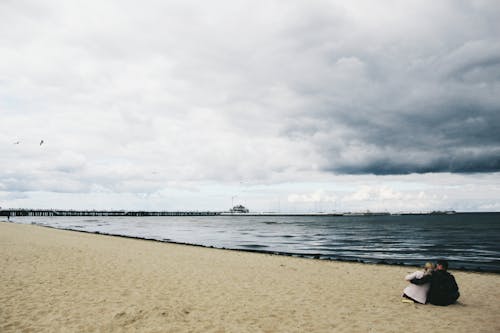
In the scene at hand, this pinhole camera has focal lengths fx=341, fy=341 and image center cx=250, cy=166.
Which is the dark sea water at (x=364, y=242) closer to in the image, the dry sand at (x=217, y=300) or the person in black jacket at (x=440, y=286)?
the dry sand at (x=217, y=300)

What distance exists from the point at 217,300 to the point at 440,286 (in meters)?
7.50

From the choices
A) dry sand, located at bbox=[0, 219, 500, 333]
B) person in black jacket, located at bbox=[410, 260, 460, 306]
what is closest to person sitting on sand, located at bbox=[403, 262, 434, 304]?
person in black jacket, located at bbox=[410, 260, 460, 306]

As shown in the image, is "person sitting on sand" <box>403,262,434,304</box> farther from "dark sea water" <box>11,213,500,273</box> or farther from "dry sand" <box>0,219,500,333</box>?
"dark sea water" <box>11,213,500,273</box>

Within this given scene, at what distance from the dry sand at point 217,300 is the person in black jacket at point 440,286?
37 centimetres

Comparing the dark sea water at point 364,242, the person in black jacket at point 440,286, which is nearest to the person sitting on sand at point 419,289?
the person in black jacket at point 440,286

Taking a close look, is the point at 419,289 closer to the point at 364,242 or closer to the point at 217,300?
the point at 217,300

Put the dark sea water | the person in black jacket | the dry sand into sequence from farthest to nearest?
1. the dark sea water
2. the person in black jacket
3. the dry sand

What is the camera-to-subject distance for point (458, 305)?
38.5ft

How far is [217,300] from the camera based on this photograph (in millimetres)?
11711

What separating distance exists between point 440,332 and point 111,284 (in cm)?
1153

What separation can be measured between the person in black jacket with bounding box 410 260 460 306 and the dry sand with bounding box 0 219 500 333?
0.37 m

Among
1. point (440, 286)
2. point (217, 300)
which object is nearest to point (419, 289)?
point (440, 286)

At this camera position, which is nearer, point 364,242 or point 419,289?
point 419,289

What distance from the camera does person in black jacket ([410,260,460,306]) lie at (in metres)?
11.3
